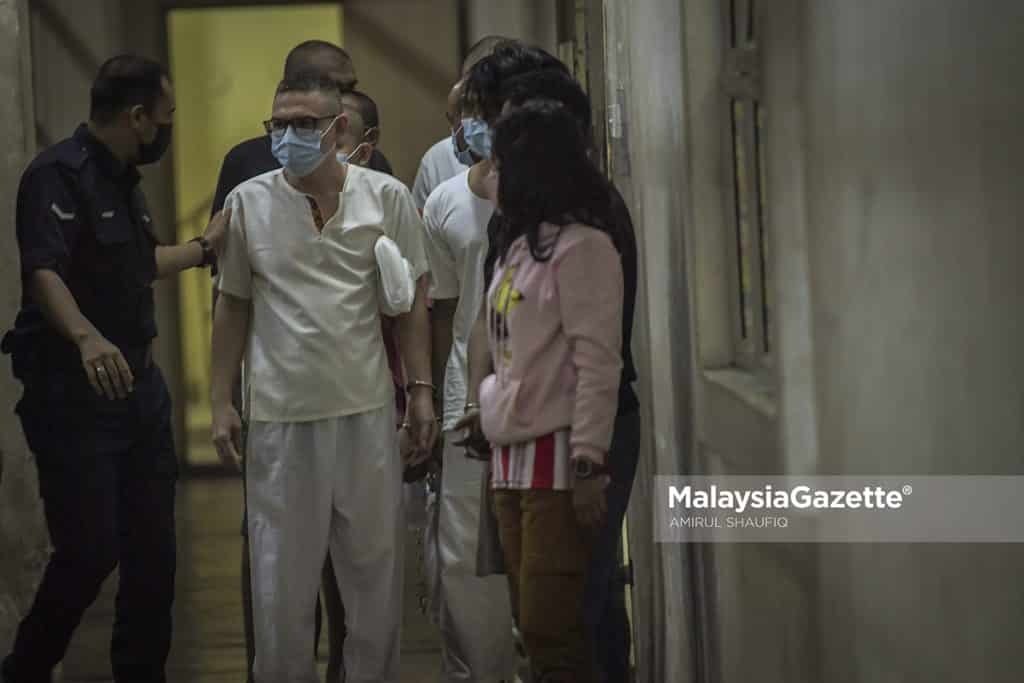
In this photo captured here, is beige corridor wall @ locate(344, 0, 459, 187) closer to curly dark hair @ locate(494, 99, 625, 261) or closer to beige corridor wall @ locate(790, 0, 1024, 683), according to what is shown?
curly dark hair @ locate(494, 99, 625, 261)

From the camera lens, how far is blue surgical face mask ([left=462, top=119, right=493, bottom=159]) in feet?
12.3

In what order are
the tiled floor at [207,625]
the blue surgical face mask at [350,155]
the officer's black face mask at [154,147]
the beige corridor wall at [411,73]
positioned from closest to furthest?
the officer's black face mask at [154,147] → the blue surgical face mask at [350,155] → the tiled floor at [207,625] → the beige corridor wall at [411,73]

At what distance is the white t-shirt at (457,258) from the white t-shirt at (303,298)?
8.1 inches

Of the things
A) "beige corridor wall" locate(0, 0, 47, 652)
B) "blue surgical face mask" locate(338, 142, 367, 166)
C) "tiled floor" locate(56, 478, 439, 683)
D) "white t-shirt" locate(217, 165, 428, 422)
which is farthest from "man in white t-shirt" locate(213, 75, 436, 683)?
"beige corridor wall" locate(0, 0, 47, 652)

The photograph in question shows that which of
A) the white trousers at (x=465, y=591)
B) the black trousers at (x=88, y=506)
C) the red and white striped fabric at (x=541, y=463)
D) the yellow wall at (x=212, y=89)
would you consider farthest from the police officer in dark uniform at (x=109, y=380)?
the yellow wall at (x=212, y=89)

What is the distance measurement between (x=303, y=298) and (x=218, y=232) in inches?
9.7

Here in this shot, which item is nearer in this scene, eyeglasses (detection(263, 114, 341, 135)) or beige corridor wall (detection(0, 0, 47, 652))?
eyeglasses (detection(263, 114, 341, 135))

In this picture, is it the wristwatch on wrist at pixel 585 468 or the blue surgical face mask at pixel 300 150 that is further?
the blue surgical face mask at pixel 300 150

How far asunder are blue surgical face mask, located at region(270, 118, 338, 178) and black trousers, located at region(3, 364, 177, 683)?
2.10 ft

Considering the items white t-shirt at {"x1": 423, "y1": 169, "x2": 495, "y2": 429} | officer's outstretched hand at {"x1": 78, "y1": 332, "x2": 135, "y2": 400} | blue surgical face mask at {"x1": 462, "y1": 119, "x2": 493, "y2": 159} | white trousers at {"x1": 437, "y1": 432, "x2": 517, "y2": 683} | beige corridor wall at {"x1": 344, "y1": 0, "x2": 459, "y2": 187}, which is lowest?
white trousers at {"x1": 437, "y1": 432, "x2": 517, "y2": 683}

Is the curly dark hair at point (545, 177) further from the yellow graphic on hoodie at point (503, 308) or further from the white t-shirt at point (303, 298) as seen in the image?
the white t-shirt at point (303, 298)

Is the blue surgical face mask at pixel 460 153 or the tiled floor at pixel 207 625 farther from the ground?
the blue surgical face mask at pixel 460 153

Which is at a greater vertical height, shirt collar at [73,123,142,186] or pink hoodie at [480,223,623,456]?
shirt collar at [73,123,142,186]

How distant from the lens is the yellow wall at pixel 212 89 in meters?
9.74
